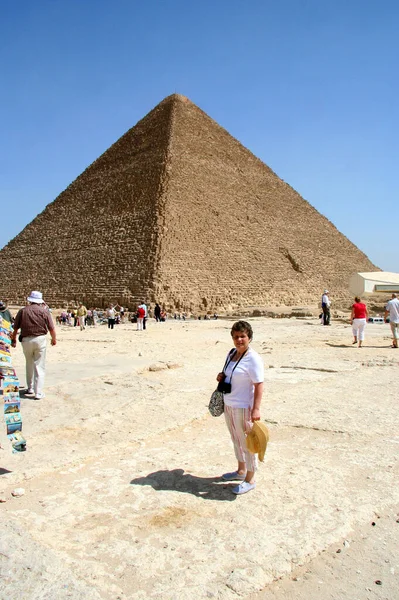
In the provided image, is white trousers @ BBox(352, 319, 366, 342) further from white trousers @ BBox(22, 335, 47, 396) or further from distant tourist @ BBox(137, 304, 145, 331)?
distant tourist @ BBox(137, 304, 145, 331)

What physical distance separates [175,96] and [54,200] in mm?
16763

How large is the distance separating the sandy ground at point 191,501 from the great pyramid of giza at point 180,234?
84.8ft

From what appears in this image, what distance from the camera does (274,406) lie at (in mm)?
5219

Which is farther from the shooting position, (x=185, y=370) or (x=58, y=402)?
(x=185, y=370)

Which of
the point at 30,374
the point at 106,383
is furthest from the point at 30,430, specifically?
the point at 106,383

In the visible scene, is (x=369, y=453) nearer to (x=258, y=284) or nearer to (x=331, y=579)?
(x=331, y=579)

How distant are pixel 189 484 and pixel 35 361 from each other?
269 cm

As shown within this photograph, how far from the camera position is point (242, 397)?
3.28 m

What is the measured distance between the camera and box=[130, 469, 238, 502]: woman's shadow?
3.17m

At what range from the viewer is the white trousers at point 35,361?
5.33 m

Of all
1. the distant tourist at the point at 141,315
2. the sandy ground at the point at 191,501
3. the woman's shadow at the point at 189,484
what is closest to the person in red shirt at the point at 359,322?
the sandy ground at the point at 191,501

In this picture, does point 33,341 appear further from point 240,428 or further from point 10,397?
point 240,428

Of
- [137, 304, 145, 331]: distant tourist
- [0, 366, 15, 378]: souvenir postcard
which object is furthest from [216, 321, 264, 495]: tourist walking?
[137, 304, 145, 331]: distant tourist

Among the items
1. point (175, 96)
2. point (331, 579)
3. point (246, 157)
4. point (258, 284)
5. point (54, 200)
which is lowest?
point (331, 579)
